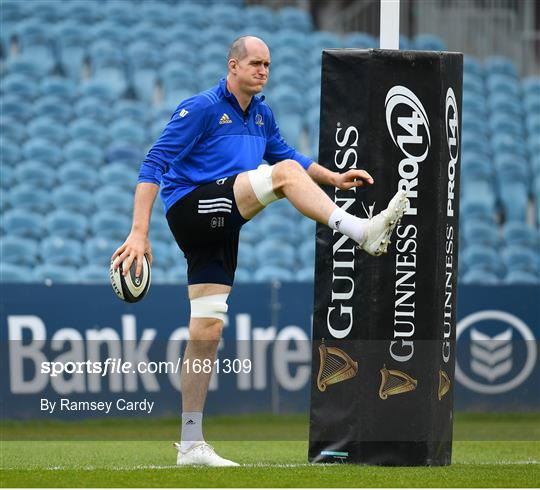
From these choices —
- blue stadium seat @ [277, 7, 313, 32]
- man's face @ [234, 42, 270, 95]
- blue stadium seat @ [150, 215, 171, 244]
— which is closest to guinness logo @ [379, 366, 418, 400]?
man's face @ [234, 42, 270, 95]

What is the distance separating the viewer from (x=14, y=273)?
11.5 m

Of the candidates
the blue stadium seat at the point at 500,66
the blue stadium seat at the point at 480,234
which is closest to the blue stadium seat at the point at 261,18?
the blue stadium seat at the point at 500,66

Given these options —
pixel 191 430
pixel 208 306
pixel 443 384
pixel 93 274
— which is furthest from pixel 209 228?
pixel 93 274

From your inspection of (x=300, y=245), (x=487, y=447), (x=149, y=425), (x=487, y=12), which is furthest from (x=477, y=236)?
(x=487, y=447)

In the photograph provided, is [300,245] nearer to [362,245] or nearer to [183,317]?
[183,317]

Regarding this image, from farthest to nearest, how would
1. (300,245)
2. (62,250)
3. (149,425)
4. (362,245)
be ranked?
(300,245) < (62,250) < (149,425) < (362,245)

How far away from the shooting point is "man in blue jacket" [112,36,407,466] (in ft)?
18.0

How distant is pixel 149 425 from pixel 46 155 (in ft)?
14.8

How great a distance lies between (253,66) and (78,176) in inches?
291

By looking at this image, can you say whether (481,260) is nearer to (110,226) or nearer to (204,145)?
(110,226)

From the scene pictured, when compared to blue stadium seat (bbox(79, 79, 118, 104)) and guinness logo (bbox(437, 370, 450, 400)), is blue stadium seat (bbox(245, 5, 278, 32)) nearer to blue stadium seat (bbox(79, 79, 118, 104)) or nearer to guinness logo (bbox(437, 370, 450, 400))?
blue stadium seat (bbox(79, 79, 118, 104))

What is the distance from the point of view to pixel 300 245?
41.6ft

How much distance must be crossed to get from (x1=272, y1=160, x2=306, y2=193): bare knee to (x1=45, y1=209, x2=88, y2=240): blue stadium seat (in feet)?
22.8

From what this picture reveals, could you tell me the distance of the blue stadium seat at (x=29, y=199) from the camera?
40.4ft
